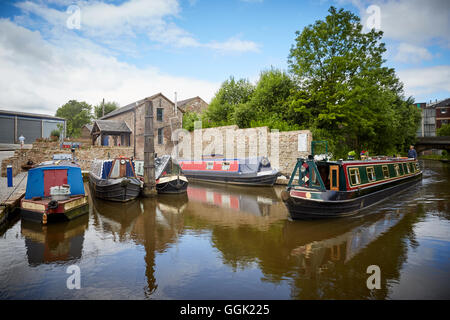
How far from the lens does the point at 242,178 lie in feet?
52.3

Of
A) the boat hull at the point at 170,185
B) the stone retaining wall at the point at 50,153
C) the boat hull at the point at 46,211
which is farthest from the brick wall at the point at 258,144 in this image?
the boat hull at the point at 46,211

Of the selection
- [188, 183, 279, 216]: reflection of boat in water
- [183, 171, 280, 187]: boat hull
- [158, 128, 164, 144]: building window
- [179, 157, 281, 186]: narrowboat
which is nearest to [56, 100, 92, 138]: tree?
[158, 128, 164, 144]: building window

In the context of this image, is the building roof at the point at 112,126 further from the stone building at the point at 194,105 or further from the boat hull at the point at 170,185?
the boat hull at the point at 170,185

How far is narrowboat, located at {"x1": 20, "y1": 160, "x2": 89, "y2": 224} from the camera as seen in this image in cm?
753

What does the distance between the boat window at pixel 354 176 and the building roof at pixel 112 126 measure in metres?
23.8

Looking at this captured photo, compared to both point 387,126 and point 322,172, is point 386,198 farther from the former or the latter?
point 387,126

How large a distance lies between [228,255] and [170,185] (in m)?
7.93

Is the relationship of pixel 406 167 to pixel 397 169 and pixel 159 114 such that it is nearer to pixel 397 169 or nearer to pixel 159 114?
pixel 397 169

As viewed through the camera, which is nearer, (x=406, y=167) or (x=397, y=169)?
(x=397, y=169)

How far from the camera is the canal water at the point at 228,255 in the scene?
4.20m

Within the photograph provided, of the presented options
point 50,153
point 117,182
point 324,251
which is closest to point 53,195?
point 117,182

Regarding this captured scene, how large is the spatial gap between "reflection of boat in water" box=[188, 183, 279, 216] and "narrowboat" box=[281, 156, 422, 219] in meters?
1.82

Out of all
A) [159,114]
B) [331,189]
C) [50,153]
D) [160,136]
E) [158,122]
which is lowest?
[331,189]

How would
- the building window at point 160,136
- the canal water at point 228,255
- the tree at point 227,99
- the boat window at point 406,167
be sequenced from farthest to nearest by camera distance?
the building window at point 160,136
the tree at point 227,99
the boat window at point 406,167
the canal water at point 228,255
